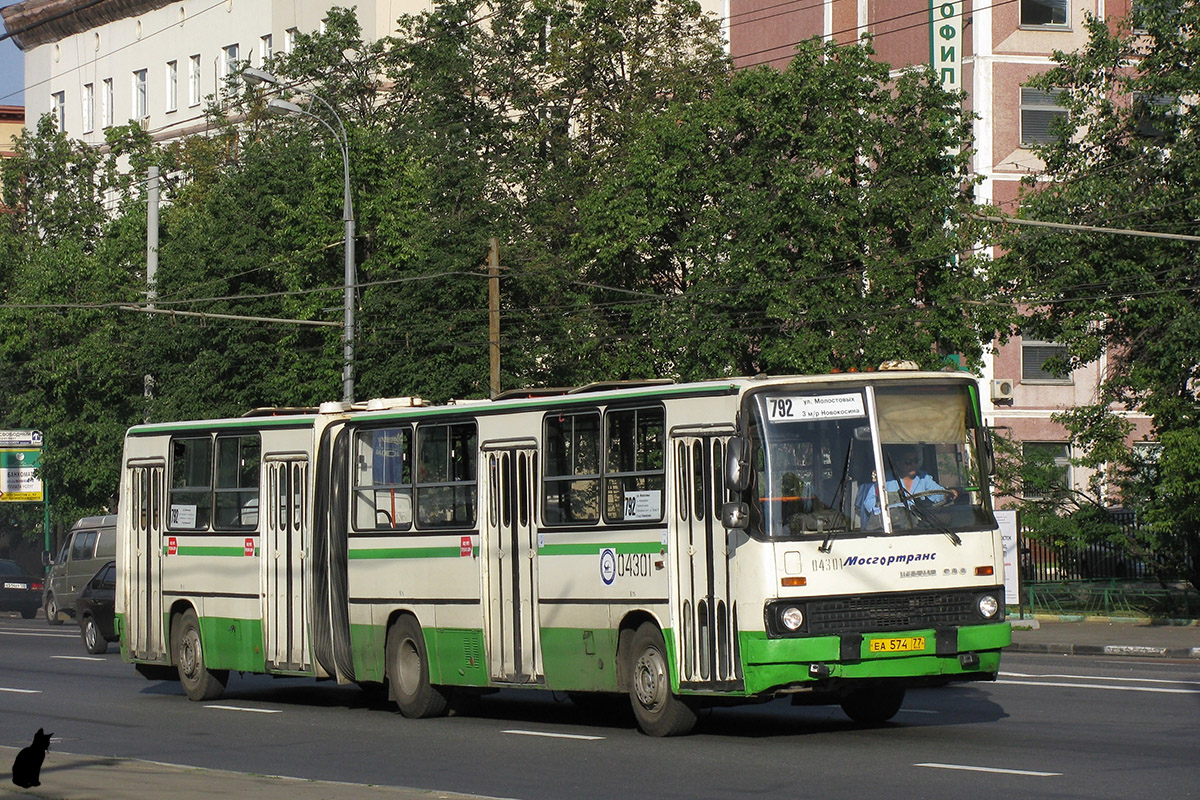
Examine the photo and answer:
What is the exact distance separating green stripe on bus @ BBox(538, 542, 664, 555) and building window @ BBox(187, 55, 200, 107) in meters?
61.5

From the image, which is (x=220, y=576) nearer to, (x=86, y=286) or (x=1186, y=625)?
(x=1186, y=625)

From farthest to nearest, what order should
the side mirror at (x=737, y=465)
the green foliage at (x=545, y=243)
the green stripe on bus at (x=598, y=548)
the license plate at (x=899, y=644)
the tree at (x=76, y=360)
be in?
the tree at (x=76, y=360) < the green foliage at (x=545, y=243) < the green stripe on bus at (x=598, y=548) < the license plate at (x=899, y=644) < the side mirror at (x=737, y=465)

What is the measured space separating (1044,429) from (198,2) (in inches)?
1525

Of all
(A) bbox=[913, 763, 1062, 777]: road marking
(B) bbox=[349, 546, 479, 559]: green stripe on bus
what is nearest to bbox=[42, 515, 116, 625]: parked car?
(B) bbox=[349, 546, 479, 559]: green stripe on bus

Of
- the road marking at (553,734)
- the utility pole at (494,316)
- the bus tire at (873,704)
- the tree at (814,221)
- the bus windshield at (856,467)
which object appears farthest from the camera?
the tree at (814,221)

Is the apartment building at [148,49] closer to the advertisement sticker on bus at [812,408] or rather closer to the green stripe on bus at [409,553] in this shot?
the green stripe on bus at [409,553]

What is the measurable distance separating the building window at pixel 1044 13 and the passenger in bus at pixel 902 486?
4023 cm

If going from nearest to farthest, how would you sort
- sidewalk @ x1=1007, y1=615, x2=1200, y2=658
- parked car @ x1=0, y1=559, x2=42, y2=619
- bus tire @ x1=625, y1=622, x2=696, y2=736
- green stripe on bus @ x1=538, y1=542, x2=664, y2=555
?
bus tire @ x1=625, y1=622, x2=696, y2=736 < green stripe on bus @ x1=538, y1=542, x2=664, y2=555 < sidewalk @ x1=1007, y1=615, x2=1200, y2=658 < parked car @ x1=0, y1=559, x2=42, y2=619

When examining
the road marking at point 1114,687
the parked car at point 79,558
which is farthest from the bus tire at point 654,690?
the parked car at point 79,558

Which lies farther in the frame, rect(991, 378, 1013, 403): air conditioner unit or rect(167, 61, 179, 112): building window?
rect(167, 61, 179, 112): building window

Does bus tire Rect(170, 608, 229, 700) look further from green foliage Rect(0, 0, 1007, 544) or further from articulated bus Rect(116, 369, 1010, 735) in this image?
green foliage Rect(0, 0, 1007, 544)

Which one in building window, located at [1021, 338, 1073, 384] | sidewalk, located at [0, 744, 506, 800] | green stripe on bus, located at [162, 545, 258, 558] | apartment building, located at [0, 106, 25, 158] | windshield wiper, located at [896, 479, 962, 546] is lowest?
sidewalk, located at [0, 744, 506, 800]

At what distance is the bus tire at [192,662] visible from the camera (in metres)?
21.5

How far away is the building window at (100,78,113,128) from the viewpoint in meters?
80.9
